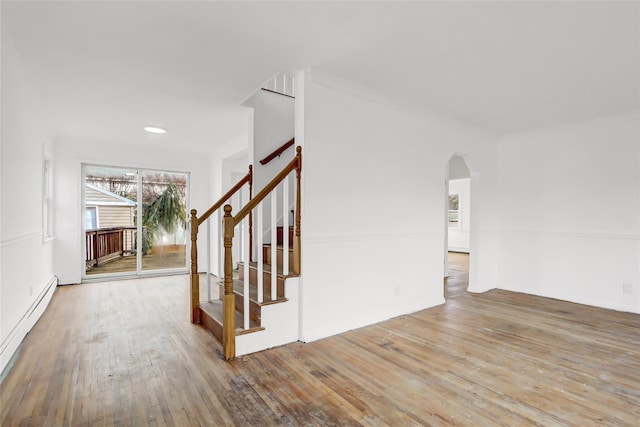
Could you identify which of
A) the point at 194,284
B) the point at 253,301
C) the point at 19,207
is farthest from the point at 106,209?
the point at 253,301

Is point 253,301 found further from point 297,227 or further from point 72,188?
point 72,188

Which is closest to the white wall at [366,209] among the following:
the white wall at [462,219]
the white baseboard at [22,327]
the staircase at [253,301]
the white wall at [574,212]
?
the staircase at [253,301]

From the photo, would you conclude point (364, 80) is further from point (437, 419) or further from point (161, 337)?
point (161, 337)

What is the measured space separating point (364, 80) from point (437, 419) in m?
2.78

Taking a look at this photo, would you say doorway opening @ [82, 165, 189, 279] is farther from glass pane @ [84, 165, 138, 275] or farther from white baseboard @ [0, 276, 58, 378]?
white baseboard @ [0, 276, 58, 378]

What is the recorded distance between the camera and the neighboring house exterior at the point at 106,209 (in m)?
5.68

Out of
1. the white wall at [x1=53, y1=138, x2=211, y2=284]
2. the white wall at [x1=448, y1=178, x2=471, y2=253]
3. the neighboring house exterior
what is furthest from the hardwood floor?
the white wall at [x1=448, y1=178, x2=471, y2=253]

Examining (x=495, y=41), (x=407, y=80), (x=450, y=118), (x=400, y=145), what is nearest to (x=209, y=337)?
(x=400, y=145)

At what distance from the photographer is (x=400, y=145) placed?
3.68 m

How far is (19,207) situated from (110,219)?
312 cm

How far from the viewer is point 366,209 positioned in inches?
132

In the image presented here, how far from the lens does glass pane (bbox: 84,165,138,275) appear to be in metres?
5.68

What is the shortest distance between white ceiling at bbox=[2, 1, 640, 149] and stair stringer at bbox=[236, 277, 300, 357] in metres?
1.97

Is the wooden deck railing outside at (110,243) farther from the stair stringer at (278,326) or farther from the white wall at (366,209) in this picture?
the white wall at (366,209)
